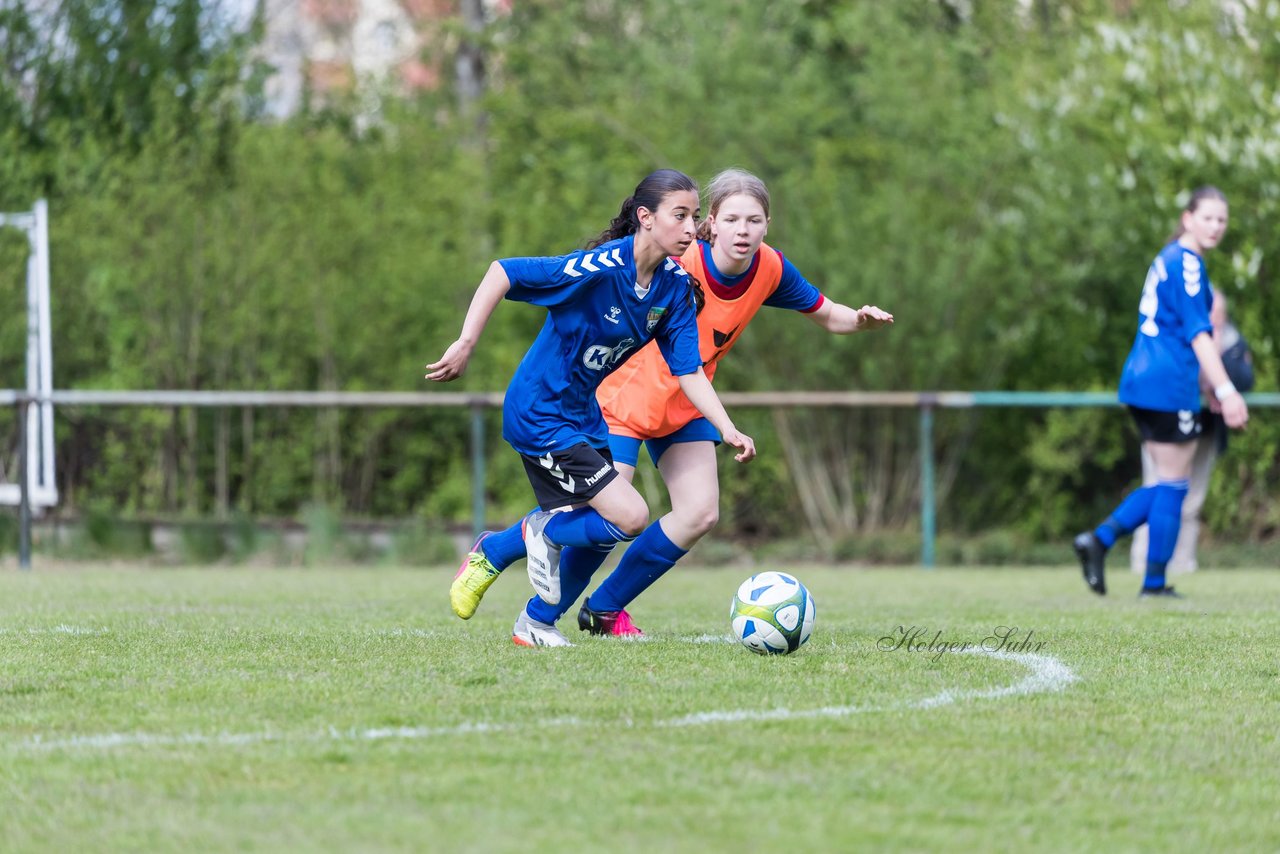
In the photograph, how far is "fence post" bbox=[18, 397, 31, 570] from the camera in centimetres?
1164

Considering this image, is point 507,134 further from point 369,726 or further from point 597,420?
point 369,726

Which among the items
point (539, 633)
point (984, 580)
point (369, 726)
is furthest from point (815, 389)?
point (369, 726)

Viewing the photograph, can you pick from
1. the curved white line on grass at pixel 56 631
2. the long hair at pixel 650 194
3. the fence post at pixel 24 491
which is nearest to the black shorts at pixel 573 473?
the long hair at pixel 650 194

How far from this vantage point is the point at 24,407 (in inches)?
465

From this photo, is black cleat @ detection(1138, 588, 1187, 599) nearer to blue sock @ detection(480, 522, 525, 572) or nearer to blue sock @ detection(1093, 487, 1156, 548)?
blue sock @ detection(1093, 487, 1156, 548)

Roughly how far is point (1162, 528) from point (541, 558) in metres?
4.08

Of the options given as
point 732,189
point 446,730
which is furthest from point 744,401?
point 446,730

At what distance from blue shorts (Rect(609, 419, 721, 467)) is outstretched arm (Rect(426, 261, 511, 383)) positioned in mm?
939

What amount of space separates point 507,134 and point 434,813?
14.7 meters

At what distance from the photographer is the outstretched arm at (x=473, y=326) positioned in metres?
5.40

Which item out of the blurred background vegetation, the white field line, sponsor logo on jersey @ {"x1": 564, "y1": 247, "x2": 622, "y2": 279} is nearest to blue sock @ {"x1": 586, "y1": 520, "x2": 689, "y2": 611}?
sponsor logo on jersey @ {"x1": 564, "y1": 247, "x2": 622, "y2": 279}

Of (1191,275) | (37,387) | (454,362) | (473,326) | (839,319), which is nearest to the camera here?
(454,362)

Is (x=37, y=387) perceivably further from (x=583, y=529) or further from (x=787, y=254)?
(x=583, y=529)

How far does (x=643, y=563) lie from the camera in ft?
20.2
